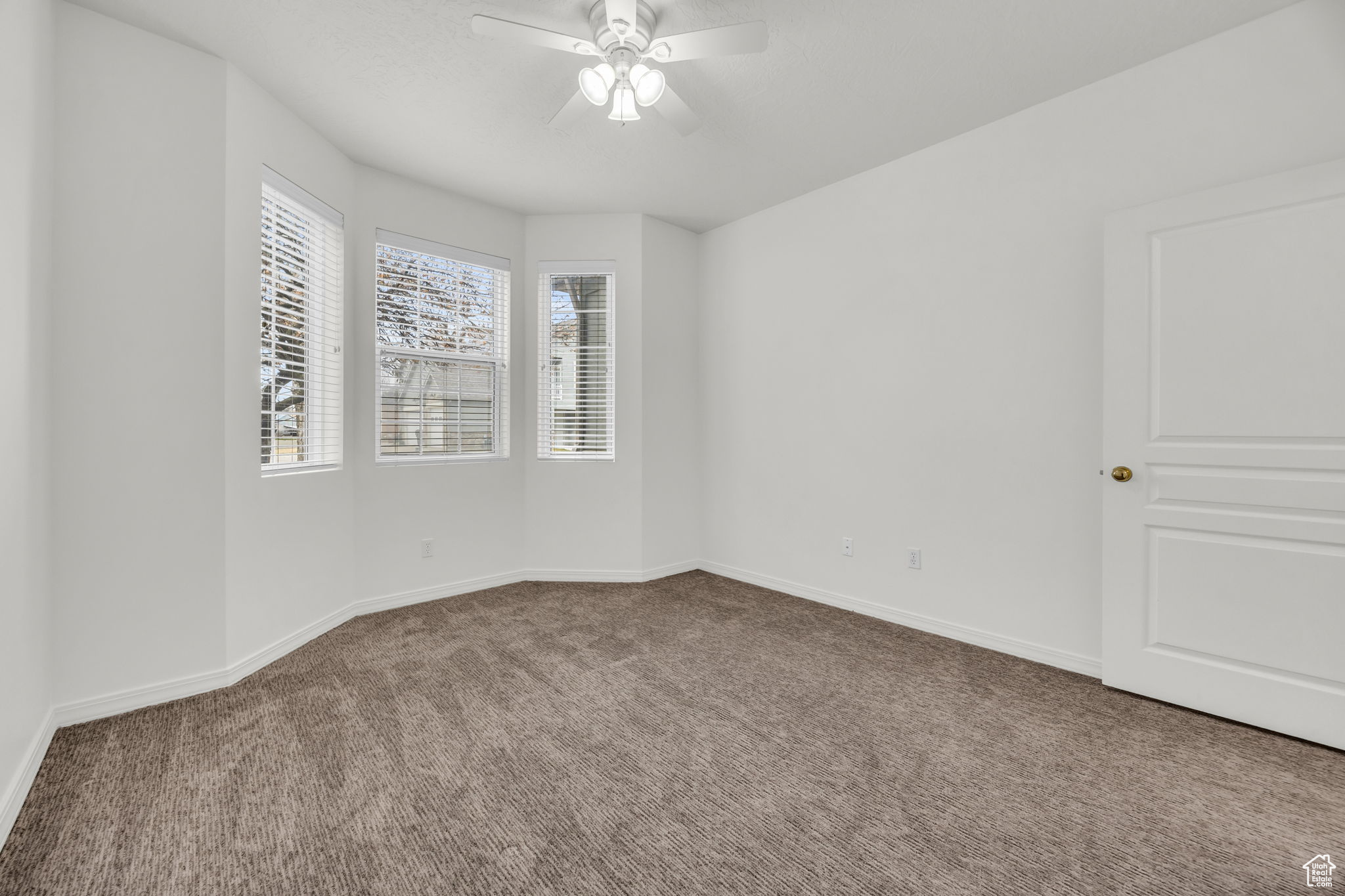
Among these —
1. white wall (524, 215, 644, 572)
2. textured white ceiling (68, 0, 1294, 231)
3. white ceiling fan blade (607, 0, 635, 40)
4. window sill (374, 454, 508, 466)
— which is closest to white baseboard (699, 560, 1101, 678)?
white wall (524, 215, 644, 572)

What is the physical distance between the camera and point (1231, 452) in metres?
2.19

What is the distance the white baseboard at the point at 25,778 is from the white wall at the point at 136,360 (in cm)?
18

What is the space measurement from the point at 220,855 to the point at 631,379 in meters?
3.31

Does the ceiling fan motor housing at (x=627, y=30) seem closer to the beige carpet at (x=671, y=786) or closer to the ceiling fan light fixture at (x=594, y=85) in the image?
the ceiling fan light fixture at (x=594, y=85)

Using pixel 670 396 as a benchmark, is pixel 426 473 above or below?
below

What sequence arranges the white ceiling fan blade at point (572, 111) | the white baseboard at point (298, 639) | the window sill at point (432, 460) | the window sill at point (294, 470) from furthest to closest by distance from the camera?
the window sill at point (432, 460)
the window sill at point (294, 470)
the white ceiling fan blade at point (572, 111)
the white baseboard at point (298, 639)

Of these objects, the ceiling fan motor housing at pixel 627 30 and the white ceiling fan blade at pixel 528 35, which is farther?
the ceiling fan motor housing at pixel 627 30

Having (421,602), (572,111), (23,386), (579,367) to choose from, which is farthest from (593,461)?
(23,386)

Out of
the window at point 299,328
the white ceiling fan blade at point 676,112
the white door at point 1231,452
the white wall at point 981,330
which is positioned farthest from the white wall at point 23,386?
the white door at point 1231,452

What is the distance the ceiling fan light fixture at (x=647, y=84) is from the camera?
6.93 feet

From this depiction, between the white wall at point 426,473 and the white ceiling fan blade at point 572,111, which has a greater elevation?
the white ceiling fan blade at point 572,111

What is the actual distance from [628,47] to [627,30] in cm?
10

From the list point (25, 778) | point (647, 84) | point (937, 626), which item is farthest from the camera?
point (937, 626)

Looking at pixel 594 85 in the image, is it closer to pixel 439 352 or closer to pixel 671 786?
pixel 439 352
